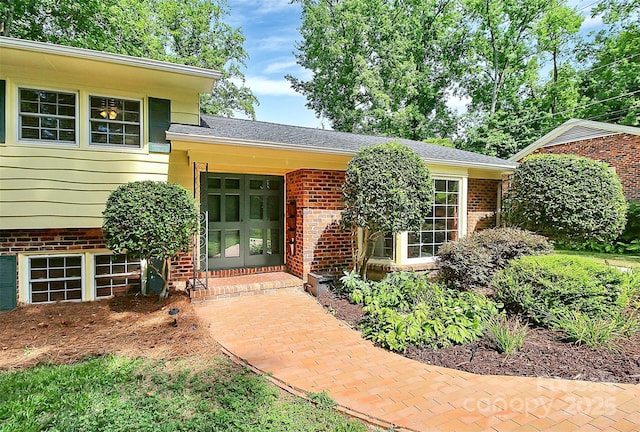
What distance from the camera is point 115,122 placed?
18.2 ft

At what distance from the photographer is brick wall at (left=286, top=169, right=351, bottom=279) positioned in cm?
630

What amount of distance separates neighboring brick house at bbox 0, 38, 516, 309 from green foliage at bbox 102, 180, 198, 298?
0.87 m

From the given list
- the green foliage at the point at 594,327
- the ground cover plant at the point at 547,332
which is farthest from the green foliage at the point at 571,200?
the green foliage at the point at 594,327

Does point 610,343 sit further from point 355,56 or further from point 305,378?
point 355,56

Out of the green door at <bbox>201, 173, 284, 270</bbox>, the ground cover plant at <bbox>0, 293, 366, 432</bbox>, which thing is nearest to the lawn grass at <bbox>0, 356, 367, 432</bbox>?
the ground cover plant at <bbox>0, 293, 366, 432</bbox>

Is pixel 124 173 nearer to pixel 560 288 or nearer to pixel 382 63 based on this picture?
pixel 560 288

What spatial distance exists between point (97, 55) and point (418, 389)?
612 centimetres

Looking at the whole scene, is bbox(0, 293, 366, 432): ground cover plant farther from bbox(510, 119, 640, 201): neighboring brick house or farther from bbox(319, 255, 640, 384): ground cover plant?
bbox(510, 119, 640, 201): neighboring brick house

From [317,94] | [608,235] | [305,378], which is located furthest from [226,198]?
[317,94]

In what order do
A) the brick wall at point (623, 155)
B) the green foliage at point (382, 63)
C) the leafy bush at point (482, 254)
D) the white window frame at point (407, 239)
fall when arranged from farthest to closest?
the green foliage at point (382, 63) → the brick wall at point (623, 155) → the white window frame at point (407, 239) → the leafy bush at point (482, 254)

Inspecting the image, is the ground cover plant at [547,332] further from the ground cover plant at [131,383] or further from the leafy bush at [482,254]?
the ground cover plant at [131,383]

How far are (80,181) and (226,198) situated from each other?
2.46 meters

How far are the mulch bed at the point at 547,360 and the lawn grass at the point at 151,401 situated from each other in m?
1.58

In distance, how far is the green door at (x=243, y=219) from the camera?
6.63 meters
